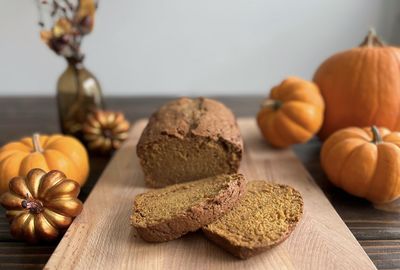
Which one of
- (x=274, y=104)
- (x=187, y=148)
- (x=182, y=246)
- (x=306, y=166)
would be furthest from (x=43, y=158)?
(x=306, y=166)

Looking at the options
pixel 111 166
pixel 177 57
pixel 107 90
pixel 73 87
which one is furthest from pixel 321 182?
pixel 107 90

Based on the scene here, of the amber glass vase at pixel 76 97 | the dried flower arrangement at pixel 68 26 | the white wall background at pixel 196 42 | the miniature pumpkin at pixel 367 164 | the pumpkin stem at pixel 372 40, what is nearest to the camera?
the miniature pumpkin at pixel 367 164

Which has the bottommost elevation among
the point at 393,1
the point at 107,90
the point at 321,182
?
the point at 107,90

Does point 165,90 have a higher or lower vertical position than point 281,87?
lower

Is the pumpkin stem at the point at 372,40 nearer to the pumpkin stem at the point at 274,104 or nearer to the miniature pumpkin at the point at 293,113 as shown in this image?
the miniature pumpkin at the point at 293,113

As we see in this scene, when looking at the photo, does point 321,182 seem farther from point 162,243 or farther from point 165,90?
point 165,90

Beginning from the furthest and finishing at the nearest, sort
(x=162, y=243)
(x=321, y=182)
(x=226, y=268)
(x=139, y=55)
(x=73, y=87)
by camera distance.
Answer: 1. (x=139, y=55)
2. (x=73, y=87)
3. (x=321, y=182)
4. (x=162, y=243)
5. (x=226, y=268)

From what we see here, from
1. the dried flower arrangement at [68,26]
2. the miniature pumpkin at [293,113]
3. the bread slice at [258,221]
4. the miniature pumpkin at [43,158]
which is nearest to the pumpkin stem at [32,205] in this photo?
the miniature pumpkin at [43,158]

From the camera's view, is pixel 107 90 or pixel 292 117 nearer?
pixel 292 117

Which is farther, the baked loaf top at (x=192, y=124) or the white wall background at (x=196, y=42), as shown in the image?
the white wall background at (x=196, y=42)
